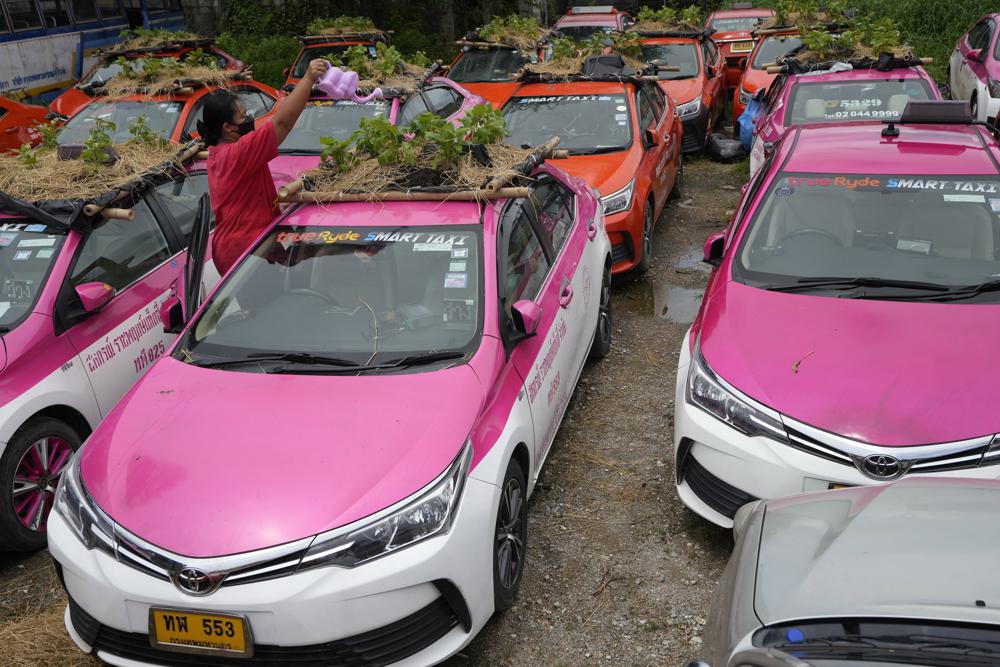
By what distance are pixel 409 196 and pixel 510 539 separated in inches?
71.9

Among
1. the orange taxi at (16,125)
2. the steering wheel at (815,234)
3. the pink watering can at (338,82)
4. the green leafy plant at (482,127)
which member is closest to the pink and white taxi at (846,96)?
the steering wheel at (815,234)

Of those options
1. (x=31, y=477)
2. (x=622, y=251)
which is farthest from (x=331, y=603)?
(x=622, y=251)

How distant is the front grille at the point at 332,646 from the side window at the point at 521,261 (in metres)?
1.56

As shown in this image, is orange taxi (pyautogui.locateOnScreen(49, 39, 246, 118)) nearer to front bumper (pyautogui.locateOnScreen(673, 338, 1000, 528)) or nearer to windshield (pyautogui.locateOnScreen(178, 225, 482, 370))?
windshield (pyautogui.locateOnScreen(178, 225, 482, 370))

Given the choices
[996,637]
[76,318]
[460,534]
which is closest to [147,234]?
[76,318]

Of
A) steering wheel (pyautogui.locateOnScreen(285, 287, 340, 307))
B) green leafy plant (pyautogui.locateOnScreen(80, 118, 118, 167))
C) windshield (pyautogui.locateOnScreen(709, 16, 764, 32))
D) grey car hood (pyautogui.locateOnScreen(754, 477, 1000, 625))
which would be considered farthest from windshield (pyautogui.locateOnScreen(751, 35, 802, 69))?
grey car hood (pyautogui.locateOnScreen(754, 477, 1000, 625))

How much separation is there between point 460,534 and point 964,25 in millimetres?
18909

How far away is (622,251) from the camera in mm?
7410

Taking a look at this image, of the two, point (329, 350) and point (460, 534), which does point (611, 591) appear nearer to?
point (460, 534)

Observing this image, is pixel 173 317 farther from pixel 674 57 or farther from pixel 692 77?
pixel 674 57

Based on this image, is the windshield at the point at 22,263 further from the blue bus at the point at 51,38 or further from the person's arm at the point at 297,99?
the blue bus at the point at 51,38

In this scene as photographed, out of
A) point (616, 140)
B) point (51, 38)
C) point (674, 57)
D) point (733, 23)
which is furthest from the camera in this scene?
point (733, 23)

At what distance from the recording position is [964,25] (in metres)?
18.2

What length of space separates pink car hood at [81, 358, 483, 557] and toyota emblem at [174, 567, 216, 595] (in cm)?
6
